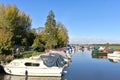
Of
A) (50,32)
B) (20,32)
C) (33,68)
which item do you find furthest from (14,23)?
(33,68)

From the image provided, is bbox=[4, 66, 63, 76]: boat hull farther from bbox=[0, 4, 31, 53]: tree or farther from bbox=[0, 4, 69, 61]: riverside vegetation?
bbox=[0, 4, 31, 53]: tree

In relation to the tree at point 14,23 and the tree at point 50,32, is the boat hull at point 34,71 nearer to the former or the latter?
the tree at point 14,23

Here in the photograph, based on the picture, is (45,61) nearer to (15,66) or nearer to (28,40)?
(15,66)

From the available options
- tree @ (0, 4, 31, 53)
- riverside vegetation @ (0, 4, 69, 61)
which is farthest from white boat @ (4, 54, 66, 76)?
tree @ (0, 4, 31, 53)

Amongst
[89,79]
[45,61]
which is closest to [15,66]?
[45,61]

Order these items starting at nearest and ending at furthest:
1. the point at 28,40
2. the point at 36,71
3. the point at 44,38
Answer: the point at 36,71 < the point at 28,40 < the point at 44,38

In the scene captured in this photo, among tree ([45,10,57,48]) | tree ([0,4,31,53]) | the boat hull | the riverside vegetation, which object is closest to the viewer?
the boat hull

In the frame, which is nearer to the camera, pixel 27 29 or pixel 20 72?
pixel 20 72

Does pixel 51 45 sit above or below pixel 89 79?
above

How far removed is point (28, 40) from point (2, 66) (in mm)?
60442

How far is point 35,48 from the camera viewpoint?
9644cm

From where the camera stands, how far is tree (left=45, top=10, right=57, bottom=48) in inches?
4409

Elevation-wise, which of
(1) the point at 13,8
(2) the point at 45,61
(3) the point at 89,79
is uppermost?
(1) the point at 13,8

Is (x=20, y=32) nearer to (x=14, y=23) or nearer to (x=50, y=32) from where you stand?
(x=14, y=23)
